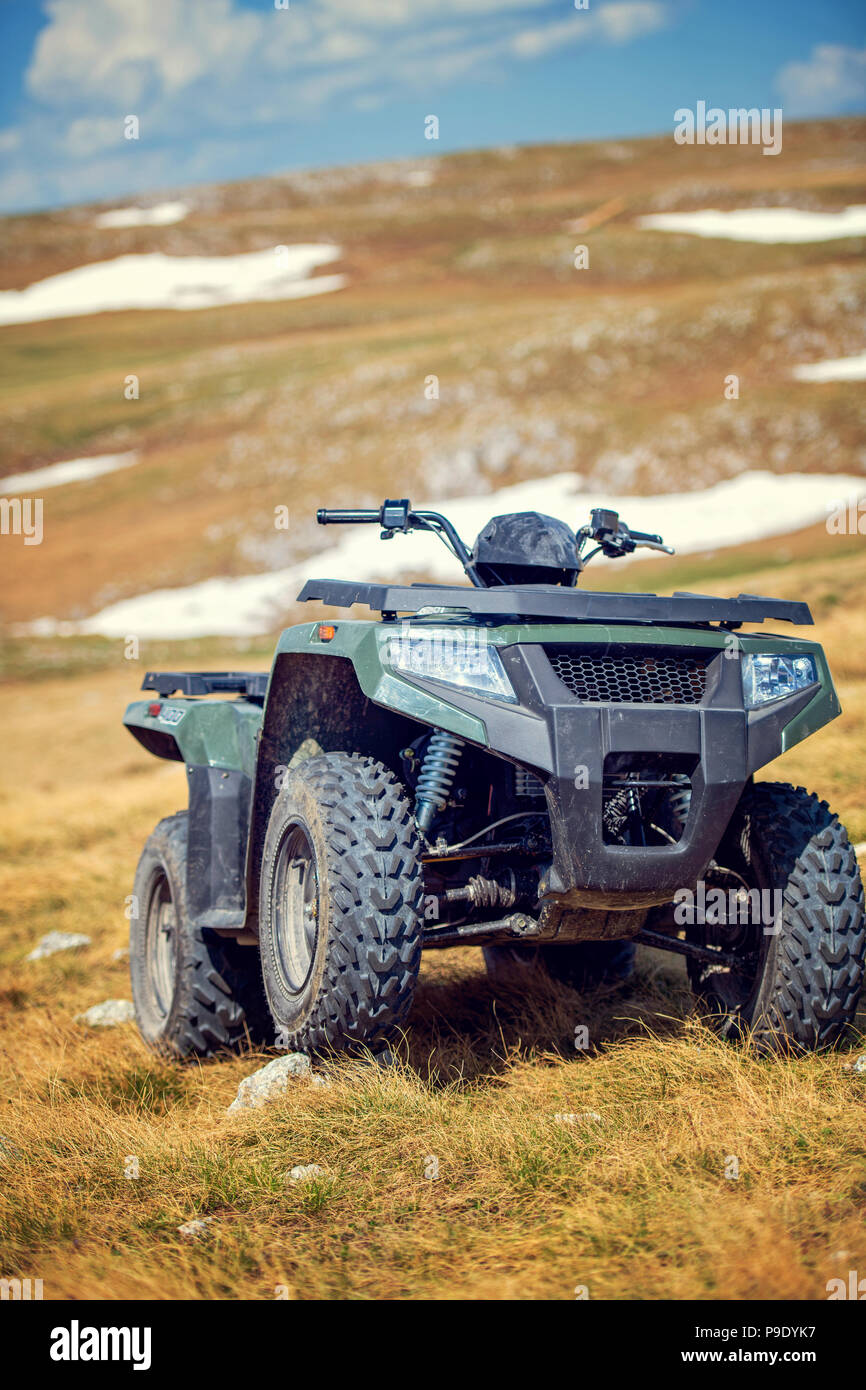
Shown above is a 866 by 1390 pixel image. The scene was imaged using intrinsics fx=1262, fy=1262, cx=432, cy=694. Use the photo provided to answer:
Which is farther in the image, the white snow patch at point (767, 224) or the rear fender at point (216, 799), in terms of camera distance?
the white snow patch at point (767, 224)

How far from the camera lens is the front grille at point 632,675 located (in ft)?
12.1

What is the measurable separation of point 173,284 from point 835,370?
34169mm

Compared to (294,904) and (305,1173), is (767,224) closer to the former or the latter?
(294,904)

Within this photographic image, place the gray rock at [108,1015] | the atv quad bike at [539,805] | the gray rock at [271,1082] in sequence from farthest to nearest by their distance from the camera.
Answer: the gray rock at [108,1015]
the gray rock at [271,1082]
the atv quad bike at [539,805]

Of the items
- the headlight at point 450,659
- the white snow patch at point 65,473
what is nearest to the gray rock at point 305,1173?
the headlight at point 450,659

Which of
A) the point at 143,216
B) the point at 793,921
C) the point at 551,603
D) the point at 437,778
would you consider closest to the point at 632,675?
the point at 551,603

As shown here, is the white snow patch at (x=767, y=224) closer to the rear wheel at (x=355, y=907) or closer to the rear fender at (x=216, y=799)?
the rear fender at (x=216, y=799)

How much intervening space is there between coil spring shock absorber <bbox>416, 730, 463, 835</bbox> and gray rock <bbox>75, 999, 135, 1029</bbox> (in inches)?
109

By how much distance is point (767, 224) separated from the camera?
4809cm

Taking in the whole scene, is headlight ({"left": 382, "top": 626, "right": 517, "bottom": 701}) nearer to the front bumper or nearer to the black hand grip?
the front bumper

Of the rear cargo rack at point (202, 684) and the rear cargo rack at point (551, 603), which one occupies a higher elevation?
the rear cargo rack at point (551, 603)

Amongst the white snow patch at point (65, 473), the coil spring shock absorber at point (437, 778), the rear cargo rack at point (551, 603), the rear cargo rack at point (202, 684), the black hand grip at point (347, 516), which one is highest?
the white snow patch at point (65, 473)
